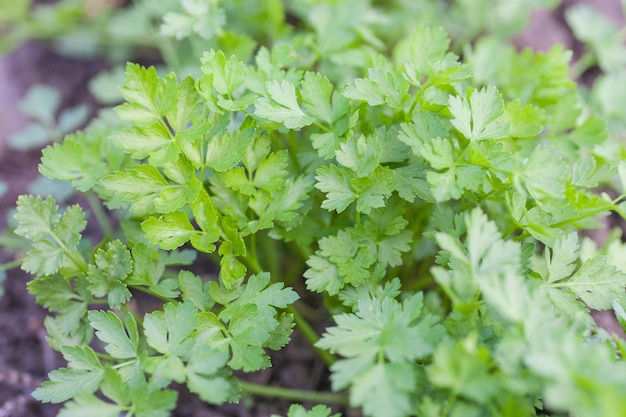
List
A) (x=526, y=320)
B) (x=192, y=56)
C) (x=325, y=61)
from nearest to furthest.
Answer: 1. (x=526, y=320)
2. (x=325, y=61)
3. (x=192, y=56)

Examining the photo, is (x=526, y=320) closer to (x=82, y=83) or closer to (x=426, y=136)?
(x=426, y=136)

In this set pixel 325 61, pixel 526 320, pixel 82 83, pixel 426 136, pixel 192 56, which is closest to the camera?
pixel 526 320

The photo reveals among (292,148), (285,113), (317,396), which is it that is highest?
(285,113)

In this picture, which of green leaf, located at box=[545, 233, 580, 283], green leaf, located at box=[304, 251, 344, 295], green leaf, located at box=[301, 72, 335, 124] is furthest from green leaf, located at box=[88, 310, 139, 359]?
green leaf, located at box=[545, 233, 580, 283]

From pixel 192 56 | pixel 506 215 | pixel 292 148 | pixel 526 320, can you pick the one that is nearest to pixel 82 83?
pixel 192 56

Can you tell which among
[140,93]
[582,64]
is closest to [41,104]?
[140,93]

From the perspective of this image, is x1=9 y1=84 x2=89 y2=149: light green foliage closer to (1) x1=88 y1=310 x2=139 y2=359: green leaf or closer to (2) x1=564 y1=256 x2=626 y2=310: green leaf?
(1) x1=88 y1=310 x2=139 y2=359: green leaf

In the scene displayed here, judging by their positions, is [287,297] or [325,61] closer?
[287,297]

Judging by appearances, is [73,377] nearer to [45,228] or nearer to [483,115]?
[45,228]
